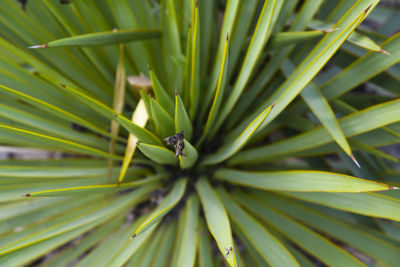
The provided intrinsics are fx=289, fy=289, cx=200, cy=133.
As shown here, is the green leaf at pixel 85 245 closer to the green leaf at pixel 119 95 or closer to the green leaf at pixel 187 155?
the green leaf at pixel 119 95

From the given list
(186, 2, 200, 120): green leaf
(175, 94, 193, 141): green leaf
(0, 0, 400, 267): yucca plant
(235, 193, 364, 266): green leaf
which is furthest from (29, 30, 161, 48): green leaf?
(235, 193, 364, 266): green leaf

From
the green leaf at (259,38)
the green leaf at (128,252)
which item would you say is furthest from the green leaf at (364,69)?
the green leaf at (128,252)

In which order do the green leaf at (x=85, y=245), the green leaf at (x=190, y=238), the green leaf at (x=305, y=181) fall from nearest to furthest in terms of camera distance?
the green leaf at (x=305, y=181) → the green leaf at (x=190, y=238) → the green leaf at (x=85, y=245)

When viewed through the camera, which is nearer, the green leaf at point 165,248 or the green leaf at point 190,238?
the green leaf at point 190,238

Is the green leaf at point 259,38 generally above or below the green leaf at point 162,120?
above

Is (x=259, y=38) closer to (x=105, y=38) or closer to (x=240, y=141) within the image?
(x=240, y=141)

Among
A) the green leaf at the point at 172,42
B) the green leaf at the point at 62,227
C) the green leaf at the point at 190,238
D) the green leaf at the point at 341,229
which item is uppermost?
the green leaf at the point at 172,42

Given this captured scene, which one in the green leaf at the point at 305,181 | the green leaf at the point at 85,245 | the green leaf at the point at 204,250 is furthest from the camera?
the green leaf at the point at 85,245

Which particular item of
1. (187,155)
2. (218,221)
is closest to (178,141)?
(187,155)
